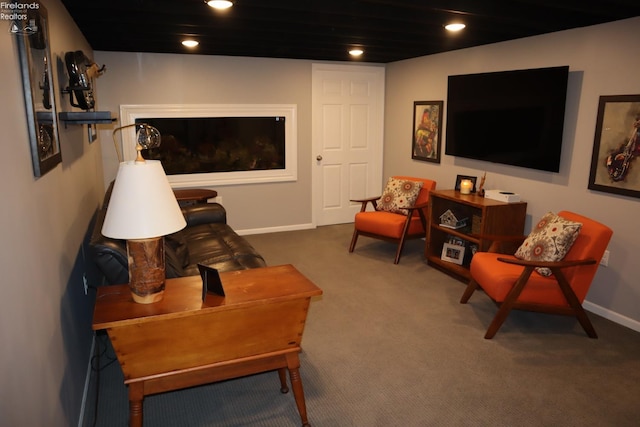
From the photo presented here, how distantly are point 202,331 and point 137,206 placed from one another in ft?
1.98

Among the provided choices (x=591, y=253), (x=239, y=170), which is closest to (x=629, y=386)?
(x=591, y=253)

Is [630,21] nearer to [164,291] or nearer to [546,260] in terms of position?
[546,260]

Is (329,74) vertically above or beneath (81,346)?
above

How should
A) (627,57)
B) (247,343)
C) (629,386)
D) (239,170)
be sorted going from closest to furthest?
1. (247,343)
2. (629,386)
3. (627,57)
4. (239,170)

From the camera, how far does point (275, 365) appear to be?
87.6 inches

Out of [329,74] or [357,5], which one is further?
[329,74]

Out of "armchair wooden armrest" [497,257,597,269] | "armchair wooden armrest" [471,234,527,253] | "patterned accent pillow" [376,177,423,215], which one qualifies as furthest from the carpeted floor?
"patterned accent pillow" [376,177,423,215]

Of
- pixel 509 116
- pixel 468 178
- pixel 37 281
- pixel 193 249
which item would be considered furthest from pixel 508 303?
pixel 37 281

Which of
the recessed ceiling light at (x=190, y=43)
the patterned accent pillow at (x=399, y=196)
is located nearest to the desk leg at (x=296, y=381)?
the patterned accent pillow at (x=399, y=196)

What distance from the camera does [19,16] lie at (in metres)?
1.76

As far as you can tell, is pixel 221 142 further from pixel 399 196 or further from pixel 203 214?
pixel 399 196

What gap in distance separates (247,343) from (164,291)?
45 centimetres

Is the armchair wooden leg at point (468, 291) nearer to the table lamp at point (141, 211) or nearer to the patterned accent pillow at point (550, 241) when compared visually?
the patterned accent pillow at point (550, 241)

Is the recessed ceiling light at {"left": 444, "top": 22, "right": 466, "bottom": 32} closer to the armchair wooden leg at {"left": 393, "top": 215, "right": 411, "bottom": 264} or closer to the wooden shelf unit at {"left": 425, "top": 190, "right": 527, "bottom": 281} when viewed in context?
the wooden shelf unit at {"left": 425, "top": 190, "right": 527, "bottom": 281}
